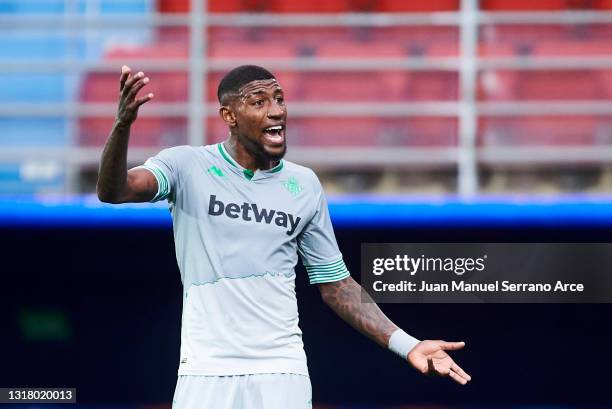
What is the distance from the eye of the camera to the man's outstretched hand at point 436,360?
10.7ft

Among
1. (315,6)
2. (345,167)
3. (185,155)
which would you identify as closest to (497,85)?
(345,167)

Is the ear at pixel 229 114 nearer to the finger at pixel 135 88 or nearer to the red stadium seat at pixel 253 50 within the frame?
the finger at pixel 135 88

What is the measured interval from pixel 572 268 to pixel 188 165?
8.33 feet

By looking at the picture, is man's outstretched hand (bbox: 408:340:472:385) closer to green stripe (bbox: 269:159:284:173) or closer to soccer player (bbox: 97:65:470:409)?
soccer player (bbox: 97:65:470:409)

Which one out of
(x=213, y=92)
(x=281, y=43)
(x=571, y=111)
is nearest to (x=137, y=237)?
(x=213, y=92)

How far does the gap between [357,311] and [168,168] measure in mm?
751

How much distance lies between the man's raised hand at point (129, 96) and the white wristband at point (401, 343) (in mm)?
1081

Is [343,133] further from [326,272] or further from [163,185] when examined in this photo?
[163,185]

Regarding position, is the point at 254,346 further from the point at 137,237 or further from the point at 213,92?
the point at 213,92

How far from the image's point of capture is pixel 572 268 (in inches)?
212

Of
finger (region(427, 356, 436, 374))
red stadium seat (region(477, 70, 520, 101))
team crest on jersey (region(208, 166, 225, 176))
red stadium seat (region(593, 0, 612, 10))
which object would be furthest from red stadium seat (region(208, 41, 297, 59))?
finger (region(427, 356, 436, 374))

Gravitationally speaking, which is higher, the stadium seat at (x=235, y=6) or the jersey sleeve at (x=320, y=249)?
the stadium seat at (x=235, y=6)

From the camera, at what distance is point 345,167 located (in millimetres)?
6227
